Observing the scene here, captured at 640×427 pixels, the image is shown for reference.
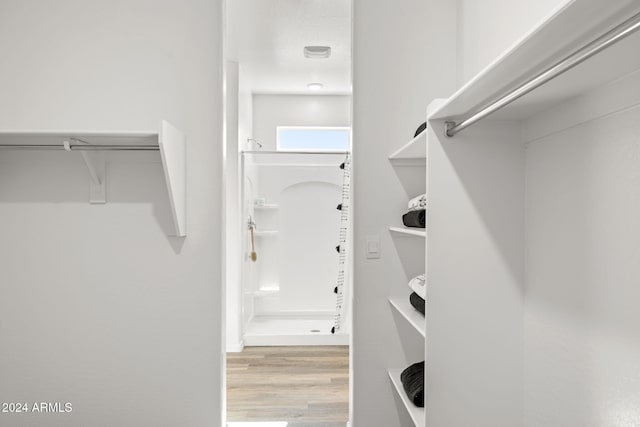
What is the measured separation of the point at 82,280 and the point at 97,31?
1.21 metres

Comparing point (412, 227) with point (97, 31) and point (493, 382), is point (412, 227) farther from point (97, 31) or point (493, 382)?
point (97, 31)

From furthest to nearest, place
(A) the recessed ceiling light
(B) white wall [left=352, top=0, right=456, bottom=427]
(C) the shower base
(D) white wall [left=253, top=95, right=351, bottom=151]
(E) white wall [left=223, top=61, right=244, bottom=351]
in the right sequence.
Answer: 1. (D) white wall [left=253, top=95, right=351, bottom=151]
2. (C) the shower base
3. (E) white wall [left=223, top=61, right=244, bottom=351]
4. (A) the recessed ceiling light
5. (B) white wall [left=352, top=0, right=456, bottom=427]

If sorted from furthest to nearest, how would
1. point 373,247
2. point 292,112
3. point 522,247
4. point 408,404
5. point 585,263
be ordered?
1. point 292,112
2. point 373,247
3. point 408,404
4. point 522,247
5. point 585,263

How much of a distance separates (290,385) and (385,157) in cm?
181

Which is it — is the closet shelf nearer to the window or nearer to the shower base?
the shower base

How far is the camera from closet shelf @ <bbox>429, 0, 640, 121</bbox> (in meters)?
0.72

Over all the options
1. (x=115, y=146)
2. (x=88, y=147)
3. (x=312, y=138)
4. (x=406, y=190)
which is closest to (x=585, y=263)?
(x=406, y=190)

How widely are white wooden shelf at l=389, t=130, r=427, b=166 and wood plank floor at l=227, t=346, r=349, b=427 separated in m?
1.50

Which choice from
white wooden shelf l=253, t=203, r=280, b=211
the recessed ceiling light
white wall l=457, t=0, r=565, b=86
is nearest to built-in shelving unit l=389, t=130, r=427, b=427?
white wall l=457, t=0, r=565, b=86

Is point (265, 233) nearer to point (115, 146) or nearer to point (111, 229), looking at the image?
point (111, 229)

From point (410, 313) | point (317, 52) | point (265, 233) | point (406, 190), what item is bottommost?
point (410, 313)

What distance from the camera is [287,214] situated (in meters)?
4.60

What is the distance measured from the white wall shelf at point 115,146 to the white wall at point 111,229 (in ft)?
0.19

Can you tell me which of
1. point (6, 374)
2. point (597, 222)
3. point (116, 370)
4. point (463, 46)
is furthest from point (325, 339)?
point (597, 222)
